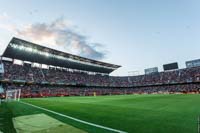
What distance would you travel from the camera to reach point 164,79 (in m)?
85.0

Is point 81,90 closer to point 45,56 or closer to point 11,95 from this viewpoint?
point 45,56

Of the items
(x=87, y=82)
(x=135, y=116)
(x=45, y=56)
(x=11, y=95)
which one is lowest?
(x=11, y=95)

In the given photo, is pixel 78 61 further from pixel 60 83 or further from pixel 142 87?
pixel 142 87

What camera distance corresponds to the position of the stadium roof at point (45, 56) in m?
50.0

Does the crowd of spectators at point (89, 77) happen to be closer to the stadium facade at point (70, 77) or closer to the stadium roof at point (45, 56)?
the stadium facade at point (70, 77)

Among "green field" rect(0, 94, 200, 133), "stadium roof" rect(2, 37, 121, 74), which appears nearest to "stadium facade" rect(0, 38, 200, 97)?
"stadium roof" rect(2, 37, 121, 74)

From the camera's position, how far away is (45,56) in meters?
60.6

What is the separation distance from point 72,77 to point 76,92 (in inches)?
323

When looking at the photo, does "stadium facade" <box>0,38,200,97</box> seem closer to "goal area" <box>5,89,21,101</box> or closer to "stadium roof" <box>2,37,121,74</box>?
"stadium roof" <box>2,37,121,74</box>

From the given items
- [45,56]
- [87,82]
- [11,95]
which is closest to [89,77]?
[87,82]

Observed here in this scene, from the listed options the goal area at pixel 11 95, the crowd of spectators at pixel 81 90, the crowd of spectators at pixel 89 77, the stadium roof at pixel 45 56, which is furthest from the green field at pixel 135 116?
the crowd of spectators at pixel 89 77

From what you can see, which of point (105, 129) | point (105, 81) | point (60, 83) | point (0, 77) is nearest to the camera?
point (105, 129)

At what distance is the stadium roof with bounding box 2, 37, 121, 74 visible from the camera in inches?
1969

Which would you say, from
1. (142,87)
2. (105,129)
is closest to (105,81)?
(142,87)
